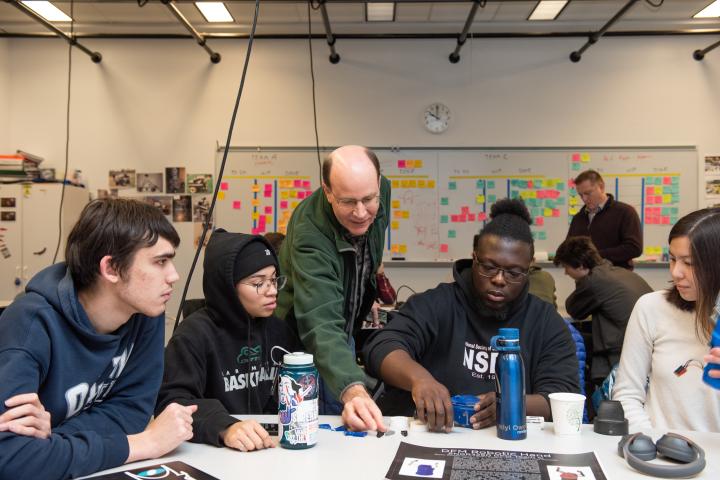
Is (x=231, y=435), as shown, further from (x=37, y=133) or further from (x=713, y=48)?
(x=713, y=48)

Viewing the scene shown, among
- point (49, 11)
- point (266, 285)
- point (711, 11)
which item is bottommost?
point (266, 285)

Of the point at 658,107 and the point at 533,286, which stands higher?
the point at 658,107

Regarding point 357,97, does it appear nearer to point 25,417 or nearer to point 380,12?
point 380,12

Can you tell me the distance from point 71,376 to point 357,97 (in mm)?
4215

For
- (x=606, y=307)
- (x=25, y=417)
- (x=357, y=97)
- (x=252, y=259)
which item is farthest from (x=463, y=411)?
(x=357, y=97)

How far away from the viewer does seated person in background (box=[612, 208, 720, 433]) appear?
5.01 feet

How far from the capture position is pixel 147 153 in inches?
205

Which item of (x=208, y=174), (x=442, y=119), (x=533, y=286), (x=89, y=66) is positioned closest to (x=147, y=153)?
(x=208, y=174)

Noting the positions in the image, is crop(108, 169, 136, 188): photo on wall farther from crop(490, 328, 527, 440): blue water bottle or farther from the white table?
crop(490, 328, 527, 440): blue water bottle

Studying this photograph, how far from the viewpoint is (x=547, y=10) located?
4777 mm

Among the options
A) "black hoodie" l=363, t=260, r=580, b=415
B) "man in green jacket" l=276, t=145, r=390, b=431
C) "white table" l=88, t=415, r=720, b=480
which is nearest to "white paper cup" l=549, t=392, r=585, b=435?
"white table" l=88, t=415, r=720, b=480

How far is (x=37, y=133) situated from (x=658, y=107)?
5.32 m

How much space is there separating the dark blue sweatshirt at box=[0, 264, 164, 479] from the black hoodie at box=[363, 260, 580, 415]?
64 cm

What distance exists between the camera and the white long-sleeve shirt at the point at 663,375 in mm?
1535
